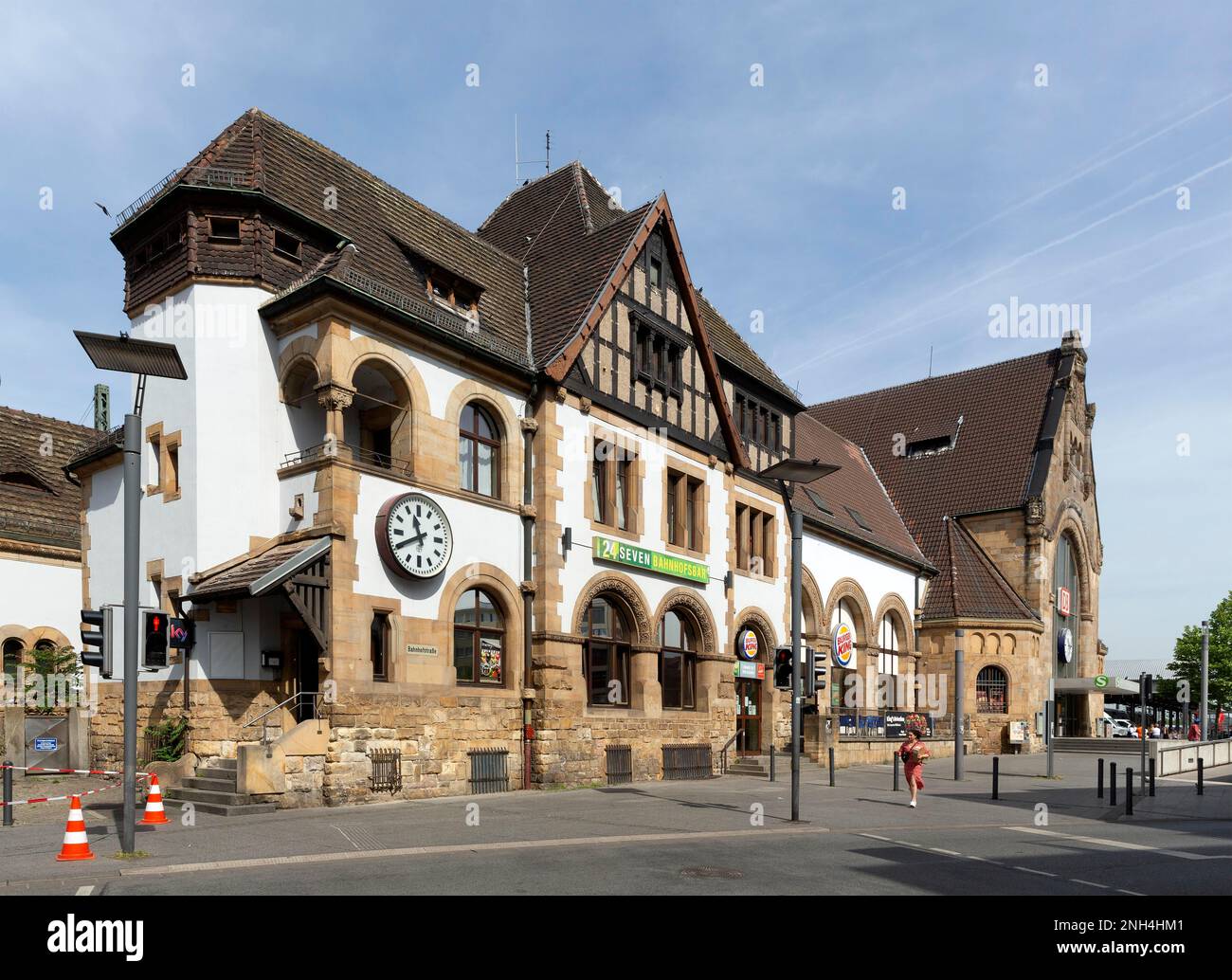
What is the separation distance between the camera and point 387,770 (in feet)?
64.1

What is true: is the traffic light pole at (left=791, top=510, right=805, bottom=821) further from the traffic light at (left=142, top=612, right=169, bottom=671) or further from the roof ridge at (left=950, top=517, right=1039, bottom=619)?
the roof ridge at (left=950, top=517, right=1039, bottom=619)

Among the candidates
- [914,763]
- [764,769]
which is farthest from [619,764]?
A: [914,763]

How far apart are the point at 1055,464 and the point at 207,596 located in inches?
1545

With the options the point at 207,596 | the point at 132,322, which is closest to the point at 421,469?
the point at 207,596

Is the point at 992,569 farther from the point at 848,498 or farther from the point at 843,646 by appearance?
the point at 843,646

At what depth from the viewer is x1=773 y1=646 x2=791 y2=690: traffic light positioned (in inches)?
693

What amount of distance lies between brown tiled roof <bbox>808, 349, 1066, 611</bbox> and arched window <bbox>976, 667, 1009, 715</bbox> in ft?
10.5

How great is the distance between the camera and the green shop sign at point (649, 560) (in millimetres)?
24891

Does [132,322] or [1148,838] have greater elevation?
[132,322]

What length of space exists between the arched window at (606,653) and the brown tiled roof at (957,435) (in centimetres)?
2170

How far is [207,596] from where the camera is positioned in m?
18.9
